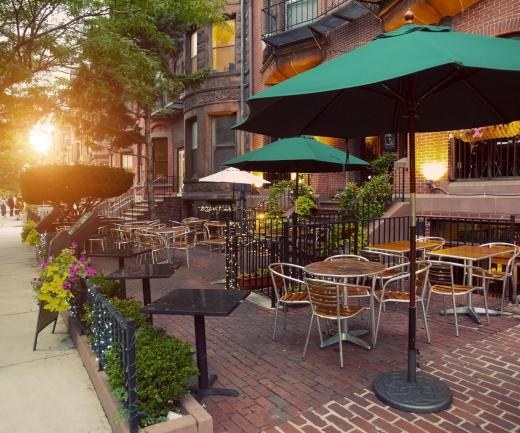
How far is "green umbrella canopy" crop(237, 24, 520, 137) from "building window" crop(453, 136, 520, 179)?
5.19 m

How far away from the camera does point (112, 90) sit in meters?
13.2

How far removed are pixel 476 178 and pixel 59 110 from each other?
11.7 metres

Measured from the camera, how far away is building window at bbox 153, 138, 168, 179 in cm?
2316

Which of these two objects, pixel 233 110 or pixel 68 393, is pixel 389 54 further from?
pixel 233 110

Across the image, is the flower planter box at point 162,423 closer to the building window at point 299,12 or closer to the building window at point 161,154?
the building window at point 299,12

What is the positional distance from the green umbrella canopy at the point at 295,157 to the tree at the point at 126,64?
586 cm

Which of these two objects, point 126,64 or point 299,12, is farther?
point 299,12

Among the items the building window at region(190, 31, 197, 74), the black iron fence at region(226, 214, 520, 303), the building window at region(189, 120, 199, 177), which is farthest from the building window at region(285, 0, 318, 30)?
the black iron fence at region(226, 214, 520, 303)

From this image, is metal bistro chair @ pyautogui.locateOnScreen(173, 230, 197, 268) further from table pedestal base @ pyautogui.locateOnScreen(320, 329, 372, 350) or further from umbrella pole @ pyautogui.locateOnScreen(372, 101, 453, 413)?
umbrella pole @ pyautogui.locateOnScreen(372, 101, 453, 413)

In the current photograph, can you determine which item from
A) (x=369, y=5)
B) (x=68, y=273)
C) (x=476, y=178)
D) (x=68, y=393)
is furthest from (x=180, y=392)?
(x=369, y=5)

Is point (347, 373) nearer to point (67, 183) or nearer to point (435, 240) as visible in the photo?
point (435, 240)

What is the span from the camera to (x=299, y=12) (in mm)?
15094

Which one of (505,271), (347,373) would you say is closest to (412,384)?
(347,373)

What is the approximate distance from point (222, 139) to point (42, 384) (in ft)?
49.2
